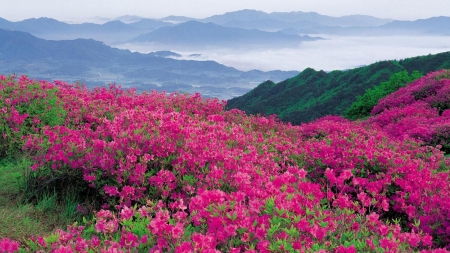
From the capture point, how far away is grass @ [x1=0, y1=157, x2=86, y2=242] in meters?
4.61

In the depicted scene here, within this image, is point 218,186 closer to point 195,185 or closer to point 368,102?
point 195,185

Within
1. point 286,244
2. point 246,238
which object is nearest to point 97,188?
point 246,238

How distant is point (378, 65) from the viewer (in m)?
77.7

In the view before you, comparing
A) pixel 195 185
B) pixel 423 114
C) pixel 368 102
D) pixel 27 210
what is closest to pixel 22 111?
pixel 27 210

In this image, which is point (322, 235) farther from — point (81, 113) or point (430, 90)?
point (430, 90)

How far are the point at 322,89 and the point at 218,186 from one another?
7736cm

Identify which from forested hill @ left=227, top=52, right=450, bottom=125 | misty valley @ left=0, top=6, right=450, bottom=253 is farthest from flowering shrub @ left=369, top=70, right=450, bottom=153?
forested hill @ left=227, top=52, right=450, bottom=125

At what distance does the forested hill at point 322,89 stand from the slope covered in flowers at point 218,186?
49.0m

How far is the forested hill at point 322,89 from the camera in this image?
63.1m

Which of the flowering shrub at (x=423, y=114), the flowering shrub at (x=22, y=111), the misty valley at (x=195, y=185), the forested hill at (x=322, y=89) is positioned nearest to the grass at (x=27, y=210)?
the misty valley at (x=195, y=185)

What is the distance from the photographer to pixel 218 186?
Answer: 15.5 feet

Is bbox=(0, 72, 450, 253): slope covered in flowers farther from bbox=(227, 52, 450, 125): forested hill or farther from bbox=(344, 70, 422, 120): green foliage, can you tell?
bbox=(227, 52, 450, 125): forested hill

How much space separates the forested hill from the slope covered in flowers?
4901 centimetres

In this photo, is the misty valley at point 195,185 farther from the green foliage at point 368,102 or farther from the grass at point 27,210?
the green foliage at point 368,102
